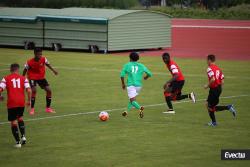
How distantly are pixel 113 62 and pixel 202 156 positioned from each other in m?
20.9

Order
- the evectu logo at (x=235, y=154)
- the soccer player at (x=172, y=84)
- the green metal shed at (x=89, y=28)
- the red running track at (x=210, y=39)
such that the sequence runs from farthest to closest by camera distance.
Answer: the red running track at (x=210, y=39), the green metal shed at (x=89, y=28), the soccer player at (x=172, y=84), the evectu logo at (x=235, y=154)

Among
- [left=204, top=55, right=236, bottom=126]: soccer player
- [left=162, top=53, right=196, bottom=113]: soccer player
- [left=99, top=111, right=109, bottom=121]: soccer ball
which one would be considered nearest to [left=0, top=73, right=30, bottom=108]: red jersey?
[left=99, top=111, right=109, bottom=121]: soccer ball

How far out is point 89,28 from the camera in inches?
1617

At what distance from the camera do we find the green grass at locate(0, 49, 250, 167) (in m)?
15.5

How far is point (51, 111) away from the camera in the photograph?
869 inches

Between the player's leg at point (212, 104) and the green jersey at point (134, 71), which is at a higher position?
the green jersey at point (134, 71)

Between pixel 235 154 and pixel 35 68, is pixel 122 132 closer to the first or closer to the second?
pixel 235 154

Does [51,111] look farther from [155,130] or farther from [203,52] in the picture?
[203,52]

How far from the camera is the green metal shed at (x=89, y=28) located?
40625 mm

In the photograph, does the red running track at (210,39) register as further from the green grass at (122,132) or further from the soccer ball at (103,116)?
the soccer ball at (103,116)

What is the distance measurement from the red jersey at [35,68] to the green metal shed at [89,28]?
18.2 meters

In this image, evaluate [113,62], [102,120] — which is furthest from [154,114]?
[113,62]

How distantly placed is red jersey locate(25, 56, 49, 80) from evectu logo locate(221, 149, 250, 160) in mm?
7725

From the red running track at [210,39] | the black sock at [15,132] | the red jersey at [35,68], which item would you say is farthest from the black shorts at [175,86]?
the red running track at [210,39]
